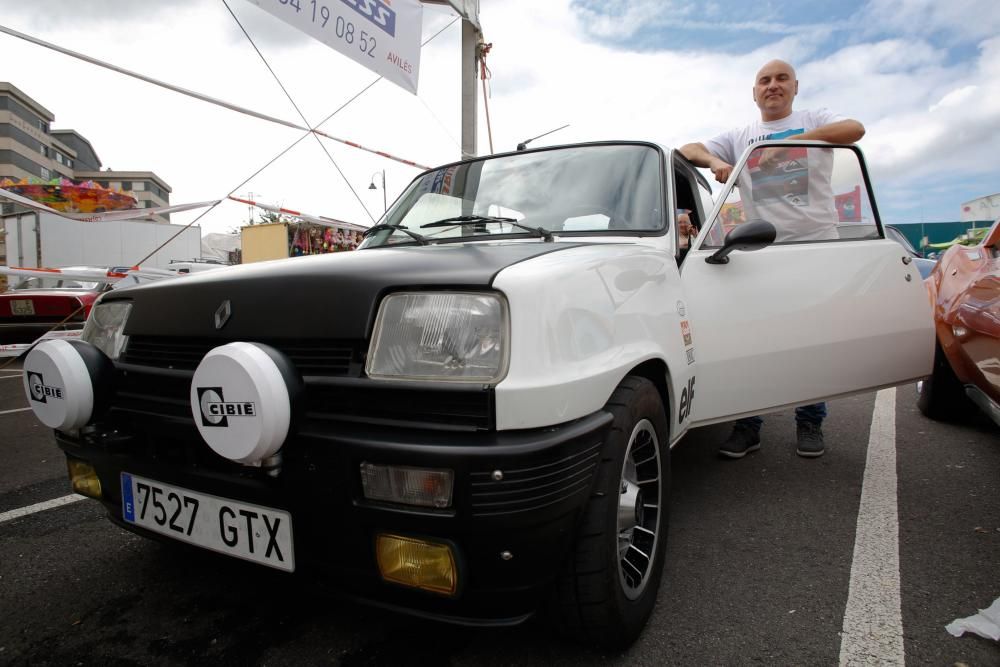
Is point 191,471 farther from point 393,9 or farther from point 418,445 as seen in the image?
point 393,9

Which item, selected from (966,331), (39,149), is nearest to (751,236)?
(966,331)

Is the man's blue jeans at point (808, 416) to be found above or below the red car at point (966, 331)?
below

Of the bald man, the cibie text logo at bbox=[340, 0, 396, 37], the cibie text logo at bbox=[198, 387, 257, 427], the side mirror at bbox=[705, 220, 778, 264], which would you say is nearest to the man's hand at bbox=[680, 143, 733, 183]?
the bald man

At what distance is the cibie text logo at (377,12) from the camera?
596 cm

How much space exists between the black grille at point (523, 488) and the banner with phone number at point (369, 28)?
525cm

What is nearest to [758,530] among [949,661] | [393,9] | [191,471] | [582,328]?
[949,661]

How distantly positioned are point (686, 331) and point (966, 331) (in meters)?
2.00

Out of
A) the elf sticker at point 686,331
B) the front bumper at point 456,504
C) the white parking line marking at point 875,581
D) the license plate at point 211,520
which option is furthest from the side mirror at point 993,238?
the license plate at point 211,520

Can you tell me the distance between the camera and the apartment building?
54812mm

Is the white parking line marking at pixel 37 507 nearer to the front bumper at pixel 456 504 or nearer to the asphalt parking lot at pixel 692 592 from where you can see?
the asphalt parking lot at pixel 692 592

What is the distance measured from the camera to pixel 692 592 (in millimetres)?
1903

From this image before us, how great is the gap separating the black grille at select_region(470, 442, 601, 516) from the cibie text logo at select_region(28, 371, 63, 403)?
4.07 ft

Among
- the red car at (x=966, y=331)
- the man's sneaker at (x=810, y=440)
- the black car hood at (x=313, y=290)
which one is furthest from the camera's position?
the man's sneaker at (x=810, y=440)

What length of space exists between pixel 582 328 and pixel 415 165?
670 centimetres
